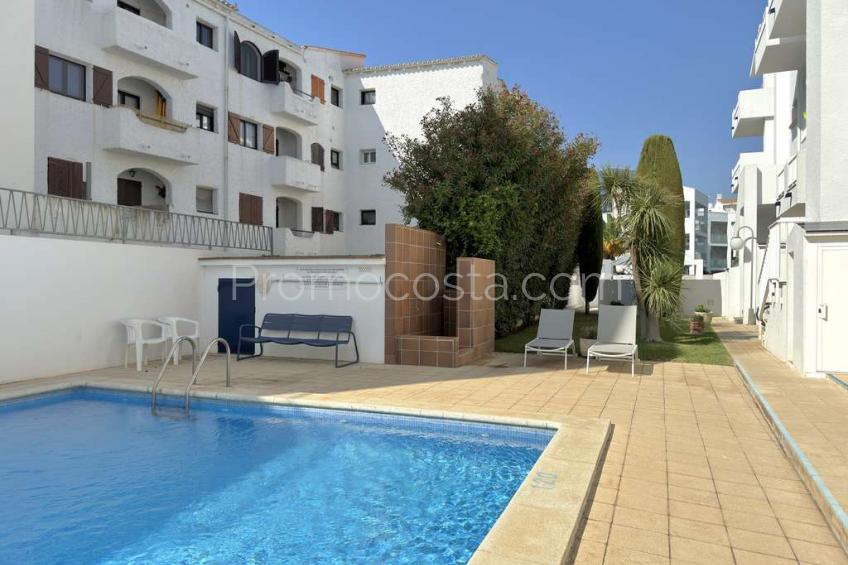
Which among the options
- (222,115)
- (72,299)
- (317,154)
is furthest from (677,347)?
(317,154)

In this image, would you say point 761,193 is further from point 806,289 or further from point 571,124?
point 806,289

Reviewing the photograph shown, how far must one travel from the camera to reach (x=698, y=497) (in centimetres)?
458

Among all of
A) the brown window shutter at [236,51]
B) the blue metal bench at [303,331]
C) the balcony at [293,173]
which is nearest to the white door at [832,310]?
the blue metal bench at [303,331]

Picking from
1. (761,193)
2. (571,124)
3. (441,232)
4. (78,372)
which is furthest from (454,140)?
(761,193)

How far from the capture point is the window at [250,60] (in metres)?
22.3

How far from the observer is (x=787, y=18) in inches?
516

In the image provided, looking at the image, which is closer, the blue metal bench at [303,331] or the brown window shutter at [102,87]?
the blue metal bench at [303,331]

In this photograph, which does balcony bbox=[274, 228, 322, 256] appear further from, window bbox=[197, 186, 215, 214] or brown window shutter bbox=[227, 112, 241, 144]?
brown window shutter bbox=[227, 112, 241, 144]

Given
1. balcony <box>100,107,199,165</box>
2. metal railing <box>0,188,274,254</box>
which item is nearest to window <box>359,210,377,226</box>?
metal railing <box>0,188,274,254</box>

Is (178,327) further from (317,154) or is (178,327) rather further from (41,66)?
(317,154)

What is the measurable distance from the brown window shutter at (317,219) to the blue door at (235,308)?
12.8 m

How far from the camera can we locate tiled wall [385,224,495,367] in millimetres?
11664

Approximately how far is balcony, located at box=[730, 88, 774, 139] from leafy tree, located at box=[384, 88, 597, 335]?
12.9m

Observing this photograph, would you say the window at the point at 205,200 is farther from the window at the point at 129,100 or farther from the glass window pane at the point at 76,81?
the glass window pane at the point at 76,81
